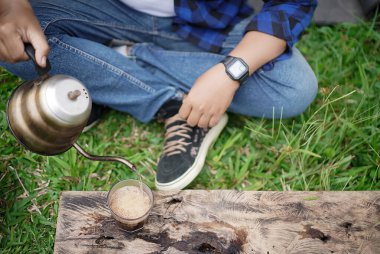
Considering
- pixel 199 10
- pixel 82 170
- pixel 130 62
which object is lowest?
pixel 82 170

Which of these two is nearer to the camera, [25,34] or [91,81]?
[25,34]

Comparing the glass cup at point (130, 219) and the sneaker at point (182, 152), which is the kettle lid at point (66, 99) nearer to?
the glass cup at point (130, 219)

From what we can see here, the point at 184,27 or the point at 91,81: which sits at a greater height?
Result: the point at 184,27

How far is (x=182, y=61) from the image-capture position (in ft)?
7.64

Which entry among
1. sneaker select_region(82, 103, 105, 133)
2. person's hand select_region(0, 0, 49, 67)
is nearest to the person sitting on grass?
sneaker select_region(82, 103, 105, 133)

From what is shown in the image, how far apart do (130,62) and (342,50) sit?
5.61ft

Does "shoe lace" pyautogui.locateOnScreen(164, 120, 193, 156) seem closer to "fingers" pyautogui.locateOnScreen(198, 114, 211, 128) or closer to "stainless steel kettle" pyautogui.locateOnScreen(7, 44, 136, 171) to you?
"fingers" pyautogui.locateOnScreen(198, 114, 211, 128)

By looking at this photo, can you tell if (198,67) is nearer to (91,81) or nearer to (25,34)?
(91,81)

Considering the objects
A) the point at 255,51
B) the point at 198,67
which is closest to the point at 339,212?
the point at 255,51

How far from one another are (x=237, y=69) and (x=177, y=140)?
1.95 ft

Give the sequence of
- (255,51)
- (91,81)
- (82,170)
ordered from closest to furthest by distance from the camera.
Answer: (255,51) < (91,81) < (82,170)

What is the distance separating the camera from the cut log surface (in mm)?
1652

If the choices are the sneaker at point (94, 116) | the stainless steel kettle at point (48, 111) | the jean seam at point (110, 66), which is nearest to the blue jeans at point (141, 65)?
the jean seam at point (110, 66)

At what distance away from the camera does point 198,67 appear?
7.55 ft
